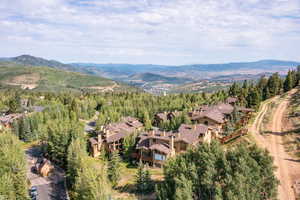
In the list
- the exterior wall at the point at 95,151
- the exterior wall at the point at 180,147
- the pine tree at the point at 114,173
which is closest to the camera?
the pine tree at the point at 114,173

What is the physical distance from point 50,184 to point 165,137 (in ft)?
73.8

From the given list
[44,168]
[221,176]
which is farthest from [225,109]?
[44,168]

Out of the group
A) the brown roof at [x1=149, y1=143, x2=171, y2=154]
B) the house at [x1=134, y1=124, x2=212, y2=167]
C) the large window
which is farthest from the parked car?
the large window

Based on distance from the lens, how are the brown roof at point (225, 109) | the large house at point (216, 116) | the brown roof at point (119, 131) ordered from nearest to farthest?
the brown roof at point (119, 131) → the large house at point (216, 116) → the brown roof at point (225, 109)

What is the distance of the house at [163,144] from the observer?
4475 cm

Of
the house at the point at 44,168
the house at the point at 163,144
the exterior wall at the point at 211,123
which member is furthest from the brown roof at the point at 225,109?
the house at the point at 44,168

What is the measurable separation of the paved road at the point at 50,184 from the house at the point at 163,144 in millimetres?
15163

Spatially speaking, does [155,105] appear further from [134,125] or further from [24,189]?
[24,189]

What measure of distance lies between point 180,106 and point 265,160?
57.1 meters

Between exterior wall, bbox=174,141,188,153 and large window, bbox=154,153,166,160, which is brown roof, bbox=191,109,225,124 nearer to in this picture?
exterior wall, bbox=174,141,188,153

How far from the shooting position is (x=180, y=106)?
84.4 meters

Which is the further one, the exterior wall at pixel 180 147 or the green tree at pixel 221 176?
the exterior wall at pixel 180 147

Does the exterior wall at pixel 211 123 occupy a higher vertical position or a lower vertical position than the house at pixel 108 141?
higher

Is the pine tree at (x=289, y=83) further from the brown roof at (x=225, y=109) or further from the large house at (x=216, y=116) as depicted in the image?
the large house at (x=216, y=116)
